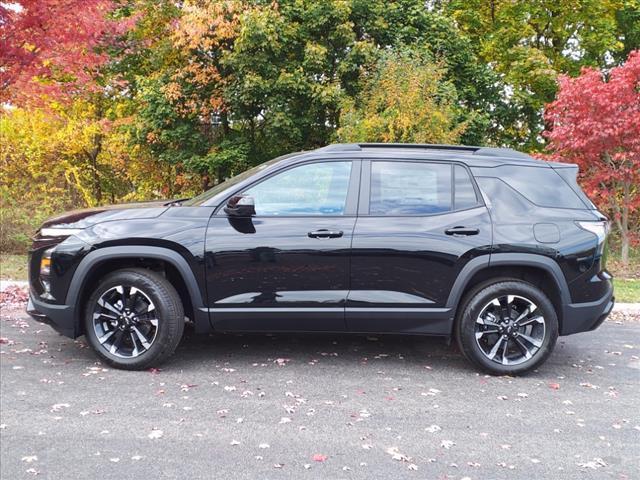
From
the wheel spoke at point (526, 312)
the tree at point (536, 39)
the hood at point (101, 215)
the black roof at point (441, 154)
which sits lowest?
the wheel spoke at point (526, 312)

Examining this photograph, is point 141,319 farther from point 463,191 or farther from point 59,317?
point 463,191

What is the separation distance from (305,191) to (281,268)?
26.8 inches

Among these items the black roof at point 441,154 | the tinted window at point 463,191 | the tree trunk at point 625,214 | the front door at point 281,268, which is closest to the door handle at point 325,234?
the front door at point 281,268

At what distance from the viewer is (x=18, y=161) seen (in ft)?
46.2

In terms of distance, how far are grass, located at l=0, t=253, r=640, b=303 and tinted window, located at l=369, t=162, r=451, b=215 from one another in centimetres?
451

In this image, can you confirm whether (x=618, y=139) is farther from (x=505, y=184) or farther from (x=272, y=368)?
(x=272, y=368)

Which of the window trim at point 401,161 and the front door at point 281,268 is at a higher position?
the window trim at point 401,161

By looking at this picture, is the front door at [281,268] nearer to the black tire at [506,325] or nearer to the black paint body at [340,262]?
the black paint body at [340,262]

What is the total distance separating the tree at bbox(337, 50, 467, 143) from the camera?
9.74 m

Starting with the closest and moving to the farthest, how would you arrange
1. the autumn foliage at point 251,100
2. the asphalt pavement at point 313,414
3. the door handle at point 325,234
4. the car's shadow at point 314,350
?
the asphalt pavement at point 313,414
the door handle at point 325,234
the car's shadow at point 314,350
the autumn foliage at point 251,100

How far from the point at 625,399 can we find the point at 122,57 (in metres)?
13.2

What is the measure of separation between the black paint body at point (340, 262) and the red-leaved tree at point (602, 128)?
652 cm

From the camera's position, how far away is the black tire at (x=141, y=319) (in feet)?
15.7

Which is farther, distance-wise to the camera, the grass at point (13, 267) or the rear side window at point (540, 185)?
the grass at point (13, 267)
